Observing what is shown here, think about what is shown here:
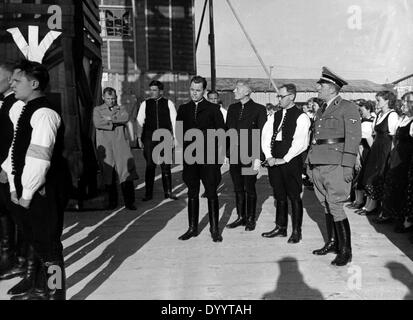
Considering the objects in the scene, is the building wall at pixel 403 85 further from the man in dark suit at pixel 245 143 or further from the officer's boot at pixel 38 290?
the officer's boot at pixel 38 290

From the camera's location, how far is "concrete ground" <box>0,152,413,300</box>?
3811mm

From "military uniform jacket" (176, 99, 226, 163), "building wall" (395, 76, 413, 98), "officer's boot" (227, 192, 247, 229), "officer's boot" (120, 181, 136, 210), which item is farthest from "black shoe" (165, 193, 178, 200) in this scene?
"building wall" (395, 76, 413, 98)

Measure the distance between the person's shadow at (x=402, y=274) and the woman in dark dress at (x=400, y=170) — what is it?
1353mm

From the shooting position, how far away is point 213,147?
17.7 feet

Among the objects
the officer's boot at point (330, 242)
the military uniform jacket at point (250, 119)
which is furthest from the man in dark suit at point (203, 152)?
the officer's boot at point (330, 242)

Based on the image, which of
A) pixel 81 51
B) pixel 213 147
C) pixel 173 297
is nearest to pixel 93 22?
pixel 81 51

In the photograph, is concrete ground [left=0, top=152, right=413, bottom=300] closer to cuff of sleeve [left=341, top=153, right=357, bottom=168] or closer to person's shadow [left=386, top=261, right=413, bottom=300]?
person's shadow [left=386, top=261, right=413, bottom=300]

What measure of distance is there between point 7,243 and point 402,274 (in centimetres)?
364

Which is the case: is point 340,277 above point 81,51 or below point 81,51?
below

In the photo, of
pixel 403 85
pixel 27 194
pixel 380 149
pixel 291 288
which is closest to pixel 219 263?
pixel 291 288

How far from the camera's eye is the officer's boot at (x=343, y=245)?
449cm

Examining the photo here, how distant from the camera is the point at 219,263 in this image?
4.58 metres
